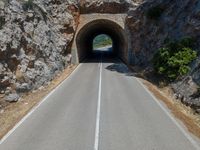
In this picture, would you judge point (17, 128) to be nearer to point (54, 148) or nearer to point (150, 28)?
point (54, 148)

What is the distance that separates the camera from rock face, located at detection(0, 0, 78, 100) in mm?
24656

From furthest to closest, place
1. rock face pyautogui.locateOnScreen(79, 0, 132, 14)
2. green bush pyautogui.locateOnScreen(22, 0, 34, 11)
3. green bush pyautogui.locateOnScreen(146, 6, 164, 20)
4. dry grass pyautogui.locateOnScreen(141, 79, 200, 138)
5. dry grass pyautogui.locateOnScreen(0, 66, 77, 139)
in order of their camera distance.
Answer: rock face pyautogui.locateOnScreen(79, 0, 132, 14)
green bush pyautogui.locateOnScreen(146, 6, 164, 20)
green bush pyautogui.locateOnScreen(22, 0, 34, 11)
dry grass pyautogui.locateOnScreen(0, 66, 77, 139)
dry grass pyautogui.locateOnScreen(141, 79, 200, 138)

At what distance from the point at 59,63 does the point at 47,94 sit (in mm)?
11875

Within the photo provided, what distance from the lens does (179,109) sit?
20.9 metres

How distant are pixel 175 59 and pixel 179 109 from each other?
7.57 m

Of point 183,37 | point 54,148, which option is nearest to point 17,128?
point 54,148

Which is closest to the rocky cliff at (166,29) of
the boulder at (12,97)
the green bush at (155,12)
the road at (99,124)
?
the green bush at (155,12)

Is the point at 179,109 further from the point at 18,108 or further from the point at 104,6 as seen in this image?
the point at 104,6

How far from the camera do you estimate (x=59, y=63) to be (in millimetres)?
36500

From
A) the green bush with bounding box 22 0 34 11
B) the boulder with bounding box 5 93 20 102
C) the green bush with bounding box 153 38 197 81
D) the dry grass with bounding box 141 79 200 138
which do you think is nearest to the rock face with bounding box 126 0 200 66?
the green bush with bounding box 153 38 197 81

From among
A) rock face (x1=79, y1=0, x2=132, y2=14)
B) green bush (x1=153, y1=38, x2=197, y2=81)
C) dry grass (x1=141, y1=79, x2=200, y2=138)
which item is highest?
rock face (x1=79, y1=0, x2=132, y2=14)

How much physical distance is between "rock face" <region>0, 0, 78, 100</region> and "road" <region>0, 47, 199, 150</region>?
10.8ft

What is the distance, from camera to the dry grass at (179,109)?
17.0 meters

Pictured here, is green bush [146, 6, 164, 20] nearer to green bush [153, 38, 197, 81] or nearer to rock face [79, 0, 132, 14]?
rock face [79, 0, 132, 14]
